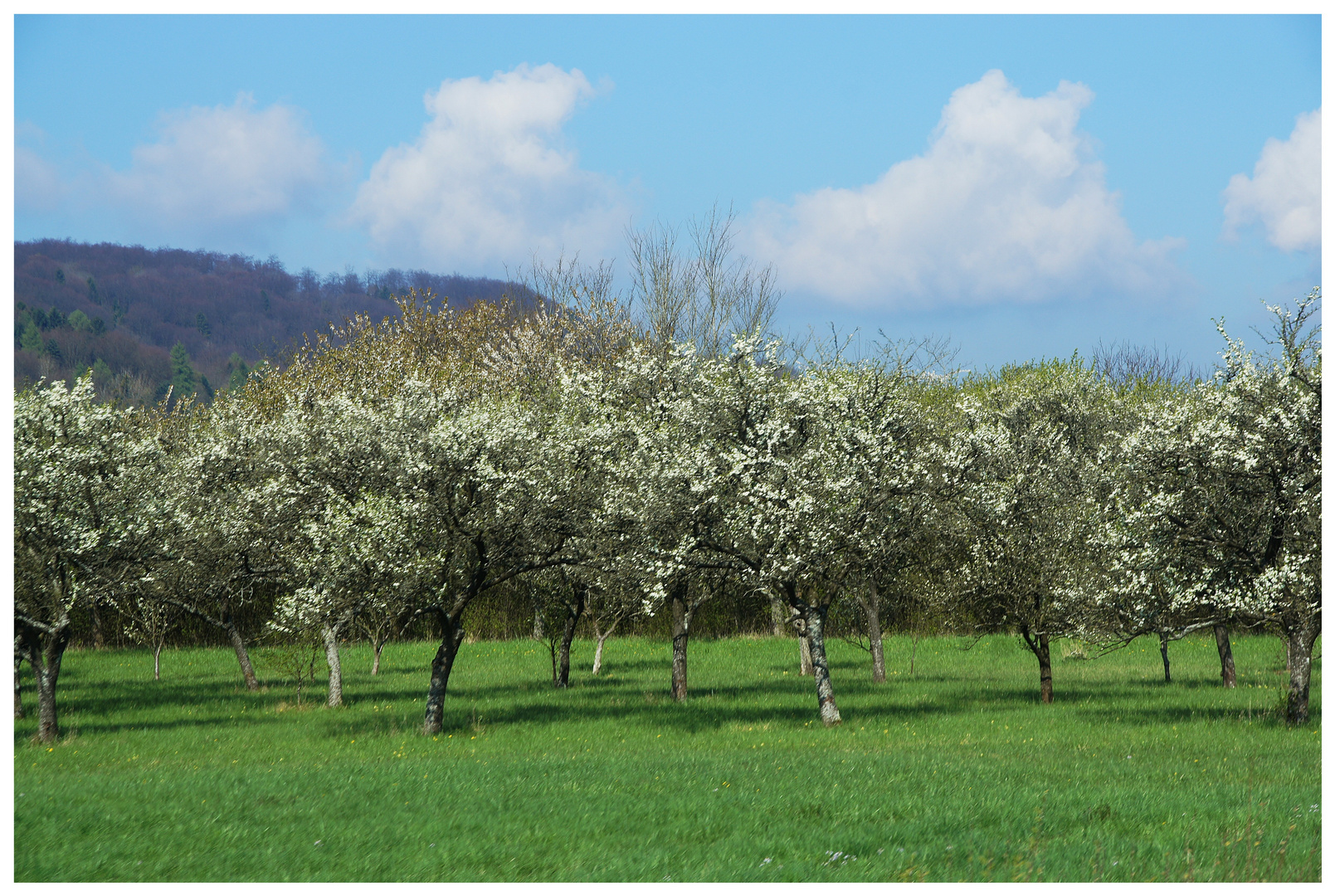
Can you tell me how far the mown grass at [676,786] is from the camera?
11664 millimetres

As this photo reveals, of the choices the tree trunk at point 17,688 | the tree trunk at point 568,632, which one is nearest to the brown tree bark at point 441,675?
the tree trunk at point 568,632

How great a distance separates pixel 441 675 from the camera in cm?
2470

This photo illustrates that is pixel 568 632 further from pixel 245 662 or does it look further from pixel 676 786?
pixel 676 786

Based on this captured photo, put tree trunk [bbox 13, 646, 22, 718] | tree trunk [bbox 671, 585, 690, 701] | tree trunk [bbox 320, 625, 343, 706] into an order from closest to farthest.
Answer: tree trunk [bbox 13, 646, 22, 718] → tree trunk [bbox 320, 625, 343, 706] → tree trunk [bbox 671, 585, 690, 701]

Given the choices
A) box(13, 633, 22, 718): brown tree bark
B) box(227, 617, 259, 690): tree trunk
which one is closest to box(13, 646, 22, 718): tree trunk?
box(13, 633, 22, 718): brown tree bark

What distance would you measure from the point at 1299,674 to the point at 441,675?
21.4 meters

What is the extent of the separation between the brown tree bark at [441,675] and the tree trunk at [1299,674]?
20364 mm

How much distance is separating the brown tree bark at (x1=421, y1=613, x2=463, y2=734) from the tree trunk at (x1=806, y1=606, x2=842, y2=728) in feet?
29.8

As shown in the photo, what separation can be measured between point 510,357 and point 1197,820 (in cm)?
4756

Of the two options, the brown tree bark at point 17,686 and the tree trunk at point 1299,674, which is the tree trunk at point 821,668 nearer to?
the tree trunk at point 1299,674

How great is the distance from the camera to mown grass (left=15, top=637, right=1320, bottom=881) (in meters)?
11.7

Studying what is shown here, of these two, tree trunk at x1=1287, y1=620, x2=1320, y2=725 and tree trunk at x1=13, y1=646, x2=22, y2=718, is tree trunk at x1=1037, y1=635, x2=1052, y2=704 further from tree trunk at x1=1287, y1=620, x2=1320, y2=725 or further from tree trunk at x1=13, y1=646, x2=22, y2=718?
tree trunk at x1=13, y1=646, x2=22, y2=718

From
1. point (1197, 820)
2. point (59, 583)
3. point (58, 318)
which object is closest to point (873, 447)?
point (1197, 820)

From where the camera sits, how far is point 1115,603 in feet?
82.8
